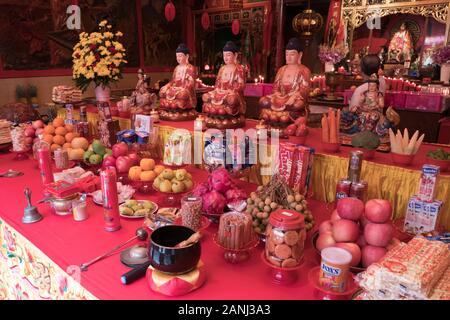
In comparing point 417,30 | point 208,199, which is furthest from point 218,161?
point 417,30

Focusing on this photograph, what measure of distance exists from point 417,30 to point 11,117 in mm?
8926

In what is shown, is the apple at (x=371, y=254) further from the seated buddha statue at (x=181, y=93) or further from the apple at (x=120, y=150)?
the seated buddha statue at (x=181, y=93)

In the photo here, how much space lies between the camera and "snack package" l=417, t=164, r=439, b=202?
1.24 m

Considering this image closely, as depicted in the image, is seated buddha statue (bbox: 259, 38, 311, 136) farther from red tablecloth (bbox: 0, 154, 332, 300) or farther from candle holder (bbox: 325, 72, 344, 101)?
candle holder (bbox: 325, 72, 344, 101)

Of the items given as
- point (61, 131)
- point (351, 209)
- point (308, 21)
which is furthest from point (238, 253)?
point (308, 21)

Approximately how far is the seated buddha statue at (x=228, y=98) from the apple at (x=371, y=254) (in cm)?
142

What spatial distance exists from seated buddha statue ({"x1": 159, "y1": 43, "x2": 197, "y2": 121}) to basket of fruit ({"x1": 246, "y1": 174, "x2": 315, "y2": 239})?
1512 mm

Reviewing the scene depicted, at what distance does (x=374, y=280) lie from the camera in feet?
2.72

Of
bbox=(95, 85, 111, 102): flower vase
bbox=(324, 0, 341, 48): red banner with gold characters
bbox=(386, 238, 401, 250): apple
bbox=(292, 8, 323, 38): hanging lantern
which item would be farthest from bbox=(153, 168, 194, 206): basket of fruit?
bbox=(324, 0, 341, 48): red banner with gold characters

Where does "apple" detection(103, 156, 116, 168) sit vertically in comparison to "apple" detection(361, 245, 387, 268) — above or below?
above

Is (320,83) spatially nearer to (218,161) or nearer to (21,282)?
(218,161)

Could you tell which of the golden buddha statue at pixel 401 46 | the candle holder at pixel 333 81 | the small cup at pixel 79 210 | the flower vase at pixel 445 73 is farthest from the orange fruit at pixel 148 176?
the golden buddha statue at pixel 401 46

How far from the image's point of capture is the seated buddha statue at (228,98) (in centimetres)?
229
